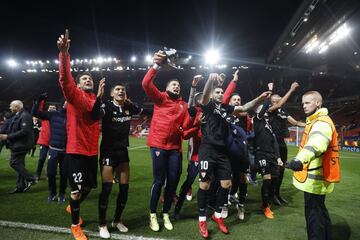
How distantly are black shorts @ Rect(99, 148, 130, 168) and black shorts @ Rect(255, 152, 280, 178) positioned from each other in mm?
2545

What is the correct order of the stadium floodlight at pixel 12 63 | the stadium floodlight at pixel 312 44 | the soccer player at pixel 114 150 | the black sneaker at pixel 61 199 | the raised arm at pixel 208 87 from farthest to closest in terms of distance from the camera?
the stadium floodlight at pixel 12 63 → the stadium floodlight at pixel 312 44 → the black sneaker at pixel 61 199 → the soccer player at pixel 114 150 → the raised arm at pixel 208 87

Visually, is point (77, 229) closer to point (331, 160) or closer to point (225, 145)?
point (225, 145)

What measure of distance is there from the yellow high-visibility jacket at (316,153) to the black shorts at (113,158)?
2.28 metres

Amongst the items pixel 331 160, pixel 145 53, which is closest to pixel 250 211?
pixel 331 160

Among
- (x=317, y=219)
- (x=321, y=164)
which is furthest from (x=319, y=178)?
(x=317, y=219)

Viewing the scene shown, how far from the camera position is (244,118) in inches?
229

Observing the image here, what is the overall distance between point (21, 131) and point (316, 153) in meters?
5.91

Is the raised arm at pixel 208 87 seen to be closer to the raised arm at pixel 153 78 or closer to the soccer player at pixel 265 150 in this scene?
the raised arm at pixel 153 78

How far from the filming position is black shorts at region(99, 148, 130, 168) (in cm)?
417

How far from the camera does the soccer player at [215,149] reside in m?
4.30

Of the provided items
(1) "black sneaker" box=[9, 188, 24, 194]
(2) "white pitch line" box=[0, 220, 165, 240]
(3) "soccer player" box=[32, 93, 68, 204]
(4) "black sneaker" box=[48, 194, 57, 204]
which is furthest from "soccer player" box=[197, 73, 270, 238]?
(1) "black sneaker" box=[9, 188, 24, 194]

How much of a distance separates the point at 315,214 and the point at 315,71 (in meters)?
33.2

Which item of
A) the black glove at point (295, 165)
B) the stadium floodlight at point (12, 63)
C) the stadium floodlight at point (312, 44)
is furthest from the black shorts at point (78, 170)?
the stadium floodlight at point (12, 63)

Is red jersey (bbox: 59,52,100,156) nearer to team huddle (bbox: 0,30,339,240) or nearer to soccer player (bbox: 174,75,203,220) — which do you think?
team huddle (bbox: 0,30,339,240)
